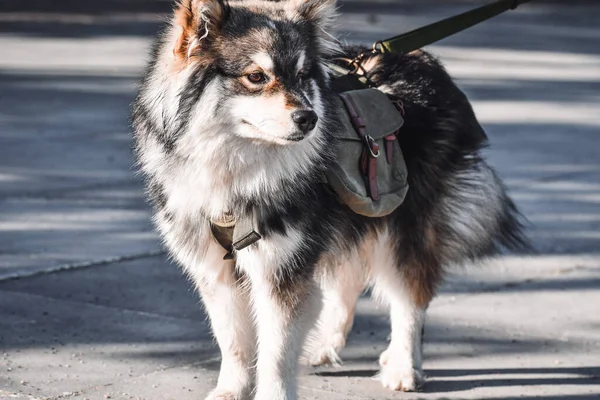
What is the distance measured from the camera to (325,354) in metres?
5.16

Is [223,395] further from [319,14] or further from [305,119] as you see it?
[319,14]

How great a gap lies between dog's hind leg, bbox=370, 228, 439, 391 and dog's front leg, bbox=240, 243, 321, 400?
792 millimetres

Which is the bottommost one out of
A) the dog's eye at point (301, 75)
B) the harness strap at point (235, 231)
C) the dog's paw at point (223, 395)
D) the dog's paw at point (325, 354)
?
the dog's paw at point (325, 354)

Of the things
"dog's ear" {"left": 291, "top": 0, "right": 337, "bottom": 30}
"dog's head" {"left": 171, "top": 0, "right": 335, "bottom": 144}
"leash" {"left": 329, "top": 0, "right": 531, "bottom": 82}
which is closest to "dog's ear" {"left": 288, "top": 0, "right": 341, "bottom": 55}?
"dog's ear" {"left": 291, "top": 0, "right": 337, "bottom": 30}

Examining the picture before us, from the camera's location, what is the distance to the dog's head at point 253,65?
13.0 ft

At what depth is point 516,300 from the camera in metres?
6.15

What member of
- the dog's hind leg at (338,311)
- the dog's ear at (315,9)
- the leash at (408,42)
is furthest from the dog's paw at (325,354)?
the dog's ear at (315,9)

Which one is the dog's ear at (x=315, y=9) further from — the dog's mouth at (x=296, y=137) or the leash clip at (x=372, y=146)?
the dog's mouth at (x=296, y=137)

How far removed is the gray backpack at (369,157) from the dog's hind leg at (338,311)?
0.48 metres

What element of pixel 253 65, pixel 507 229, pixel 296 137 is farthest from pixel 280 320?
pixel 507 229

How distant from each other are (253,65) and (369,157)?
2.92 ft

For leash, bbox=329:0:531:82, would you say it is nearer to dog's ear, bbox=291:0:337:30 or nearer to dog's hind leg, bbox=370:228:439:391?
dog's ear, bbox=291:0:337:30

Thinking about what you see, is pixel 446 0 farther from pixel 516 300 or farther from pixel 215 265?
pixel 215 265

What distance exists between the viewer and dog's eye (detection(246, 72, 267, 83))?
4.03m
